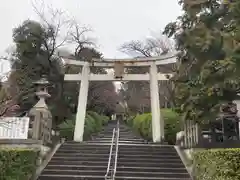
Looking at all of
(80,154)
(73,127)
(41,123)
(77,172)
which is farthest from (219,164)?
(73,127)

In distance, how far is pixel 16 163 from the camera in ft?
26.5

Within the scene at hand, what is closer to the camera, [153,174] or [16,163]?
[16,163]

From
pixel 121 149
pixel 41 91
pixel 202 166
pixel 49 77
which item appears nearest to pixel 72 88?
pixel 49 77

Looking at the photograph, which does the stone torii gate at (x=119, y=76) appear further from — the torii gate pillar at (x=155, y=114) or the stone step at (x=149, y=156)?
the stone step at (x=149, y=156)

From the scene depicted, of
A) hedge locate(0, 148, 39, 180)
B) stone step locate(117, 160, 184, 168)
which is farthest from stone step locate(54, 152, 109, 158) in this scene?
hedge locate(0, 148, 39, 180)

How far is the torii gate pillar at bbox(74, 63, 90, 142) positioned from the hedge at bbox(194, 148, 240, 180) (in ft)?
21.6

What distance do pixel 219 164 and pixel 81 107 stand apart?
8412 millimetres

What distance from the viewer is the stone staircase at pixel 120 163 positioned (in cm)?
932

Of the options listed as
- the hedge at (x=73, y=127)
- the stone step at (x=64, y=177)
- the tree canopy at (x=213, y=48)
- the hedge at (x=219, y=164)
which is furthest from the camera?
the hedge at (x=73, y=127)

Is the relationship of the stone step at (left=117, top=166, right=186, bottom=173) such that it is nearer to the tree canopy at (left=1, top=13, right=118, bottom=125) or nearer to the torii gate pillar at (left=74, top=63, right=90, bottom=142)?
the torii gate pillar at (left=74, top=63, right=90, bottom=142)

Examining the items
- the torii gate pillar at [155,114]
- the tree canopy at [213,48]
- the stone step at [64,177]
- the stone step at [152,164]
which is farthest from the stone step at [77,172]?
the torii gate pillar at [155,114]

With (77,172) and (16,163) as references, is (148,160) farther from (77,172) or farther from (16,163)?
(16,163)

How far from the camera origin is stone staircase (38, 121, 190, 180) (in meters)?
9.32

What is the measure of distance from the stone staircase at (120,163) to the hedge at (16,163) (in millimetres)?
821
